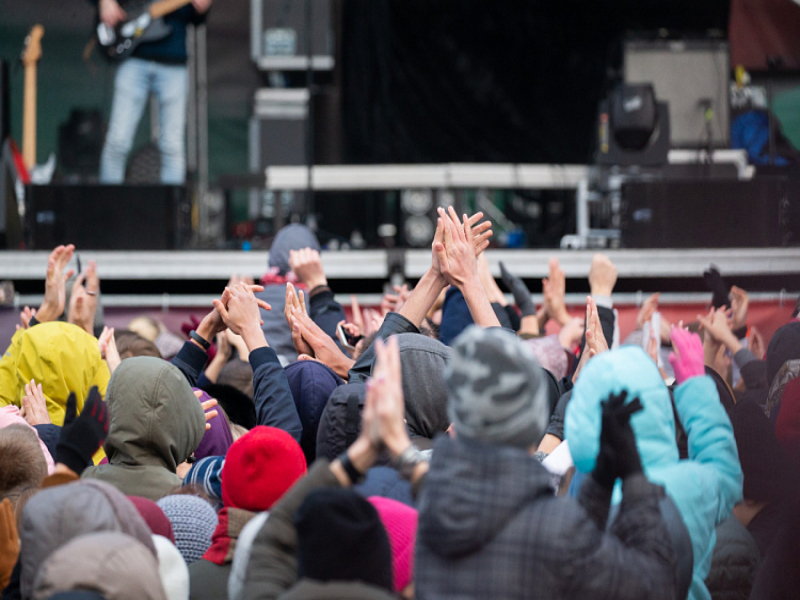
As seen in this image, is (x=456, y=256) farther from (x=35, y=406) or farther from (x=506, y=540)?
(x=35, y=406)

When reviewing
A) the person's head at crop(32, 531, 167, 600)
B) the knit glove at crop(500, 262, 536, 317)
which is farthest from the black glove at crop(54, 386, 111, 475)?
the knit glove at crop(500, 262, 536, 317)

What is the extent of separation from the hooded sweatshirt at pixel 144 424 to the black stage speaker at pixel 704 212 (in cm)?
339

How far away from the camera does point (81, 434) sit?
5.64 ft

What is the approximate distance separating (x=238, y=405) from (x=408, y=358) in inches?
35.0

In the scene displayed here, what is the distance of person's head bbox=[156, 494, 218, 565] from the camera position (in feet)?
6.24

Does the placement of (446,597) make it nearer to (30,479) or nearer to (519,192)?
(30,479)

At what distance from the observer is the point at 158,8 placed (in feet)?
17.7

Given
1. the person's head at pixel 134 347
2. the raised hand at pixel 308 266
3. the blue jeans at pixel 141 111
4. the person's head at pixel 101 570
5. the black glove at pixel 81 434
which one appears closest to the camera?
the person's head at pixel 101 570

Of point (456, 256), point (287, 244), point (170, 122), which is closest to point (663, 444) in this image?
point (456, 256)

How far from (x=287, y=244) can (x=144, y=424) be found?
1.77 meters

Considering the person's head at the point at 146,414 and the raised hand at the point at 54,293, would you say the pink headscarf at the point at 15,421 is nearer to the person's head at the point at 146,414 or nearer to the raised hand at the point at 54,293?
the person's head at the point at 146,414

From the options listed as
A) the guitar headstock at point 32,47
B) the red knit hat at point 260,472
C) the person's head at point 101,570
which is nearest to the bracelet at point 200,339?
the red knit hat at point 260,472

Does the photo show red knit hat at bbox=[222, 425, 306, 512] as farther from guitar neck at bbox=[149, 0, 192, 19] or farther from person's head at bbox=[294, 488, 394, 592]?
guitar neck at bbox=[149, 0, 192, 19]

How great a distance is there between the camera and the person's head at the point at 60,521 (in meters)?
1.56
